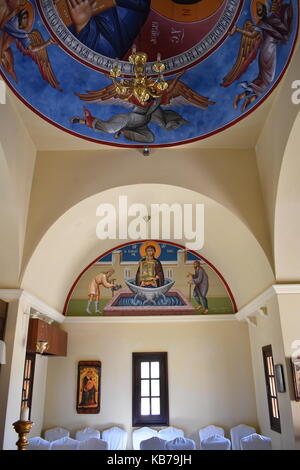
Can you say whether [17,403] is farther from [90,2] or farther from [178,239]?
[90,2]

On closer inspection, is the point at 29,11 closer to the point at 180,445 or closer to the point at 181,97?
the point at 181,97

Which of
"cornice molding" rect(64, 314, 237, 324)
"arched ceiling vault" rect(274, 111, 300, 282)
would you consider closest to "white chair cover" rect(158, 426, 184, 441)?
"cornice molding" rect(64, 314, 237, 324)

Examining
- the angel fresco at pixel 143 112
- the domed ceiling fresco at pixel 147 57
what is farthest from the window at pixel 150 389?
the domed ceiling fresco at pixel 147 57

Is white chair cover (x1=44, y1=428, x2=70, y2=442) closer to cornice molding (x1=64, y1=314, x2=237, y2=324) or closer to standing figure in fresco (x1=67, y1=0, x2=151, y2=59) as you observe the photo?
cornice molding (x1=64, y1=314, x2=237, y2=324)

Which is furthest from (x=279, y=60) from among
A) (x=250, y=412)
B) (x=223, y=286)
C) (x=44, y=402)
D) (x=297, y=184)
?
(x=44, y=402)

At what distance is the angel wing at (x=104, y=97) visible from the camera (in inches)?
257

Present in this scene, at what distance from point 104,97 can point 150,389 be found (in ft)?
22.8

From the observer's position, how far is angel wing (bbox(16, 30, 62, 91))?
5.75 meters

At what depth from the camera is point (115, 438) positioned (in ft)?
29.5

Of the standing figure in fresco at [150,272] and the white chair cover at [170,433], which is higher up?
the standing figure in fresco at [150,272]

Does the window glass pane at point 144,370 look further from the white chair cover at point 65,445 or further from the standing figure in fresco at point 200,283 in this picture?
the white chair cover at point 65,445

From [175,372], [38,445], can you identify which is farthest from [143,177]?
[38,445]

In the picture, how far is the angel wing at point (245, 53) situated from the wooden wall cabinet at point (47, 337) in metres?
5.70

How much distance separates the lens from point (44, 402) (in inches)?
372
